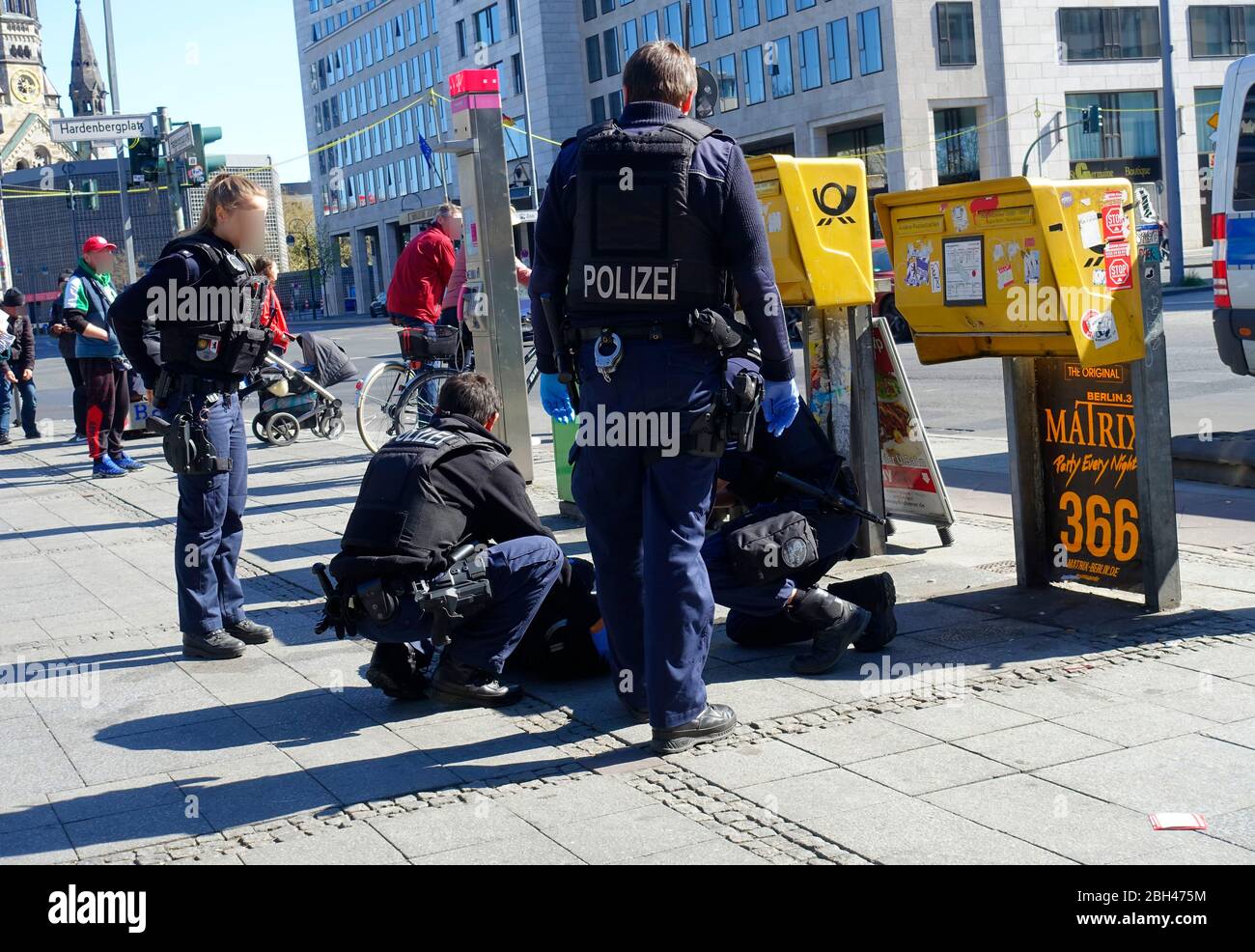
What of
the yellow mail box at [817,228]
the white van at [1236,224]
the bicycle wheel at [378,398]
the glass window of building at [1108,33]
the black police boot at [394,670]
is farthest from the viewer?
the glass window of building at [1108,33]

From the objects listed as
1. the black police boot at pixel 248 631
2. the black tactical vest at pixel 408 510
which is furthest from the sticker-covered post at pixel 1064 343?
the black police boot at pixel 248 631

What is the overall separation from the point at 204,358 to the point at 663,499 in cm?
245

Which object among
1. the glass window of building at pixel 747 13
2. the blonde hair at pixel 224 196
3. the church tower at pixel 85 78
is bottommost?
the blonde hair at pixel 224 196

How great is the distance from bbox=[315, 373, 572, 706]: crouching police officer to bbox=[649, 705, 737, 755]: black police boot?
31.8 inches

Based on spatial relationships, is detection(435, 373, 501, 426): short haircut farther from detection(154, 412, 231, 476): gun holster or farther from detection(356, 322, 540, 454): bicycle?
detection(356, 322, 540, 454): bicycle

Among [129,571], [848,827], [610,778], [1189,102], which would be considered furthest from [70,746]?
[1189,102]

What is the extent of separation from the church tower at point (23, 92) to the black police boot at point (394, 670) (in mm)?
154758

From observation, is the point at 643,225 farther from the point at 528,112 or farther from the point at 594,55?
the point at 594,55

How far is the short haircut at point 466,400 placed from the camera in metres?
4.97

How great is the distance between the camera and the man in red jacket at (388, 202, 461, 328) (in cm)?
1109

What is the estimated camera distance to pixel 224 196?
5.77 metres

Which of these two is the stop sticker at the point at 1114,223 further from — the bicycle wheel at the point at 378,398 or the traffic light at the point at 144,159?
the traffic light at the point at 144,159

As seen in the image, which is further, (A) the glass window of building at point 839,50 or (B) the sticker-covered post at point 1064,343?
(A) the glass window of building at point 839,50

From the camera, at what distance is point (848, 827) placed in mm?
3535
